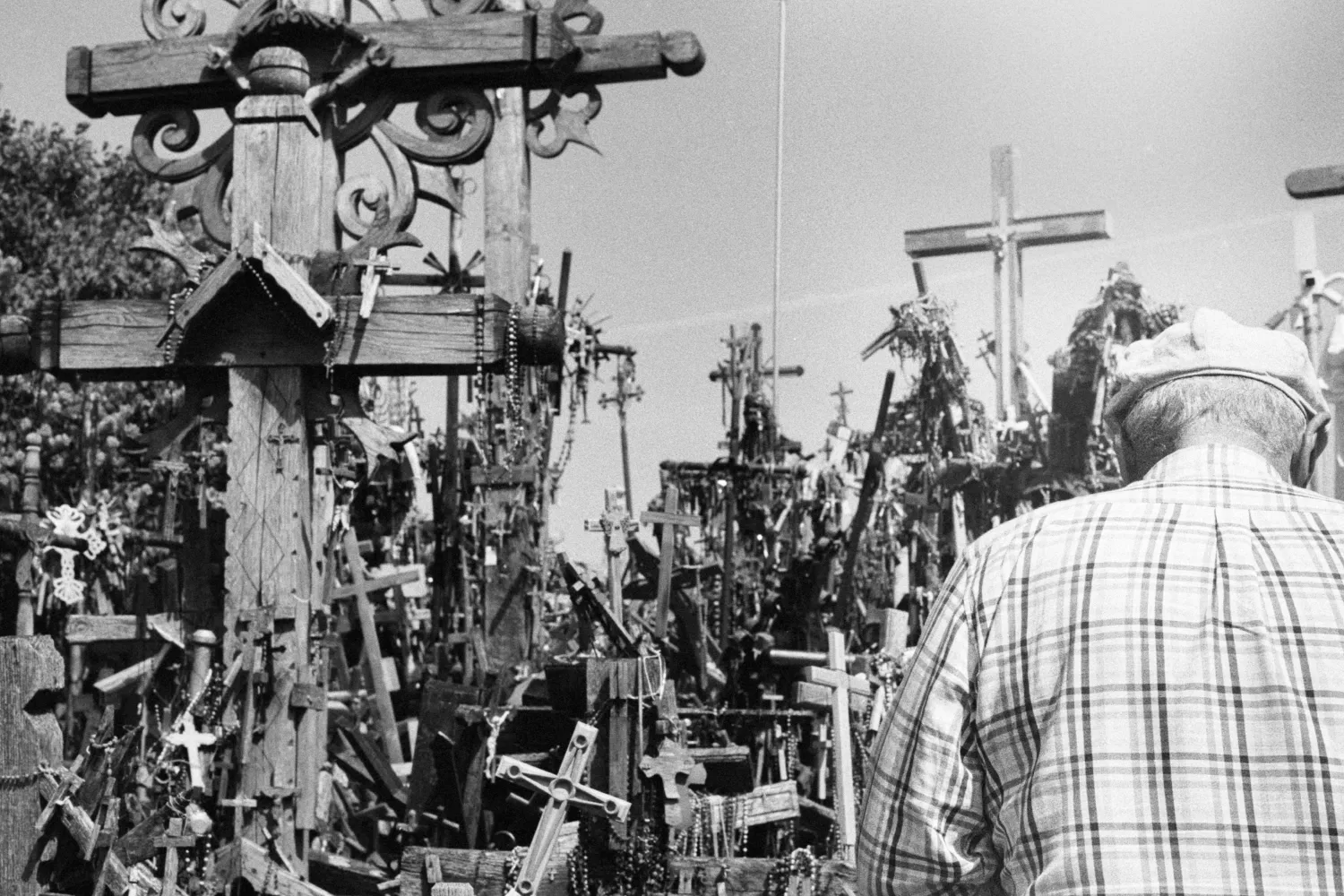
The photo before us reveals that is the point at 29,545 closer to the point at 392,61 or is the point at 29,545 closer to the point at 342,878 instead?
the point at 342,878

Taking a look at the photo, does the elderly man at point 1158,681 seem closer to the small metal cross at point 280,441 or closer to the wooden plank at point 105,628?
the small metal cross at point 280,441

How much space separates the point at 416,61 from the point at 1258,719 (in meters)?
5.18

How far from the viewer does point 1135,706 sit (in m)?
2.19

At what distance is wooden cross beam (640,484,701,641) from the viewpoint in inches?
374

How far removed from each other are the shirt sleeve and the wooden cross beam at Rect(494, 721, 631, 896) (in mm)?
4438

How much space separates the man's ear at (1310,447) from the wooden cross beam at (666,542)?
7.02 meters

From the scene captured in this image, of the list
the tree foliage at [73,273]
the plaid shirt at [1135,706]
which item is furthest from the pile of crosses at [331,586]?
the tree foliage at [73,273]

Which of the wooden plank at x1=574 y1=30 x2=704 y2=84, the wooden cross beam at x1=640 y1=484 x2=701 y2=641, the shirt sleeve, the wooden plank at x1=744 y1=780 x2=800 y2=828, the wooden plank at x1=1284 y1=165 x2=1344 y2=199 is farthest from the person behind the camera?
the wooden cross beam at x1=640 y1=484 x2=701 y2=641

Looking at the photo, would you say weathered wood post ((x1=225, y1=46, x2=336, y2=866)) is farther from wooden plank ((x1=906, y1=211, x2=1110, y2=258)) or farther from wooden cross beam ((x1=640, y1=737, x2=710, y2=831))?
wooden plank ((x1=906, y1=211, x2=1110, y2=258))

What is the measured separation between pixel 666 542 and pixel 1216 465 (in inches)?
290

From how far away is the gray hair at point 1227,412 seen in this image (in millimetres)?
2395

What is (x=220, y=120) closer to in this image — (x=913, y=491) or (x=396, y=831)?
(x=913, y=491)

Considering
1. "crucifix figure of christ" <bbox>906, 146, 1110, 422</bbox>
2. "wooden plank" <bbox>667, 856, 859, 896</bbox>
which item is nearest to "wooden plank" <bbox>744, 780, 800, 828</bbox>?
"wooden plank" <bbox>667, 856, 859, 896</bbox>

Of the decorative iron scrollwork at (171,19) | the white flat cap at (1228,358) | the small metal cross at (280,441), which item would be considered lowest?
the white flat cap at (1228,358)
